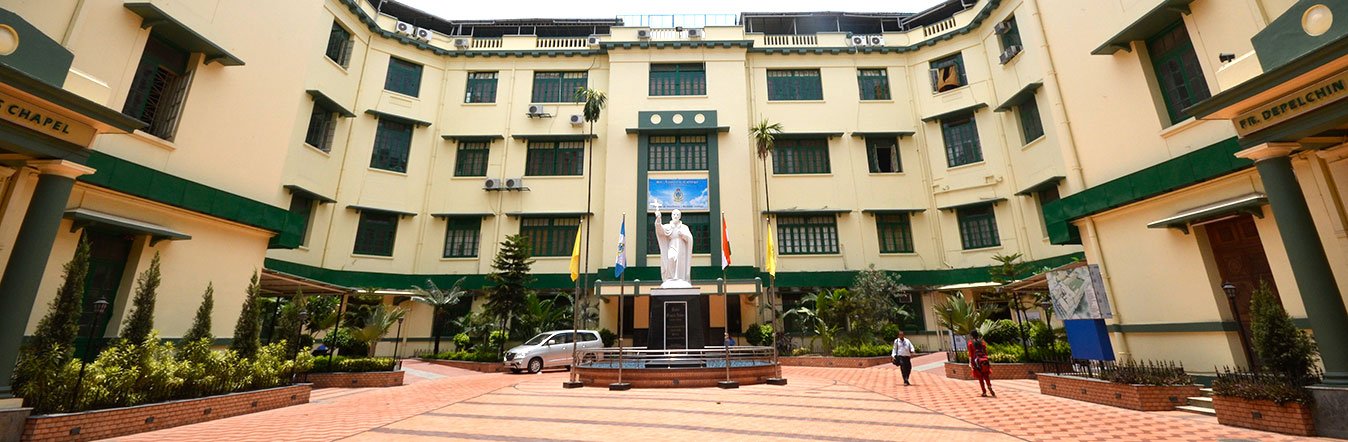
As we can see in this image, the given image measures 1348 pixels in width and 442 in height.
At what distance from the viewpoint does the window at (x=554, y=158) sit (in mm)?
24422

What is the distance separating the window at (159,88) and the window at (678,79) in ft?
57.1

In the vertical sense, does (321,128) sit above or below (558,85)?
below

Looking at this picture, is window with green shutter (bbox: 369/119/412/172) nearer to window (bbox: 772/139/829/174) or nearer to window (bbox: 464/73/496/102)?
window (bbox: 464/73/496/102)

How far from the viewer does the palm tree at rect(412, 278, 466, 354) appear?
20078 mm

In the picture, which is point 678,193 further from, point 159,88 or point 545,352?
point 159,88

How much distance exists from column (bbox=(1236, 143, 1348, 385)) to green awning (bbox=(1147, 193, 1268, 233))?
1.92 m

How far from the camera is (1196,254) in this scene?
10.0 meters

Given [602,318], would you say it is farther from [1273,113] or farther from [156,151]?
[1273,113]

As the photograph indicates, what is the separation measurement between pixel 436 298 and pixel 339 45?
39.4 ft

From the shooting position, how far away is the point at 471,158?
80.4 feet

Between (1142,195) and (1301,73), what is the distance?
4.70 m

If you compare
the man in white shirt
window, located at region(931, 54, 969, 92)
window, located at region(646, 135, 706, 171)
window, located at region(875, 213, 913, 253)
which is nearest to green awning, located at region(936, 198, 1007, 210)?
window, located at region(875, 213, 913, 253)

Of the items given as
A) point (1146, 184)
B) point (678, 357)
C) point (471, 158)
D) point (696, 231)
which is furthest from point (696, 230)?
point (1146, 184)

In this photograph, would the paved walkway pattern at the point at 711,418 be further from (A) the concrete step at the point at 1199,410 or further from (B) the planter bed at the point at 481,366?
(B) the planter bed at the point at 481,366
